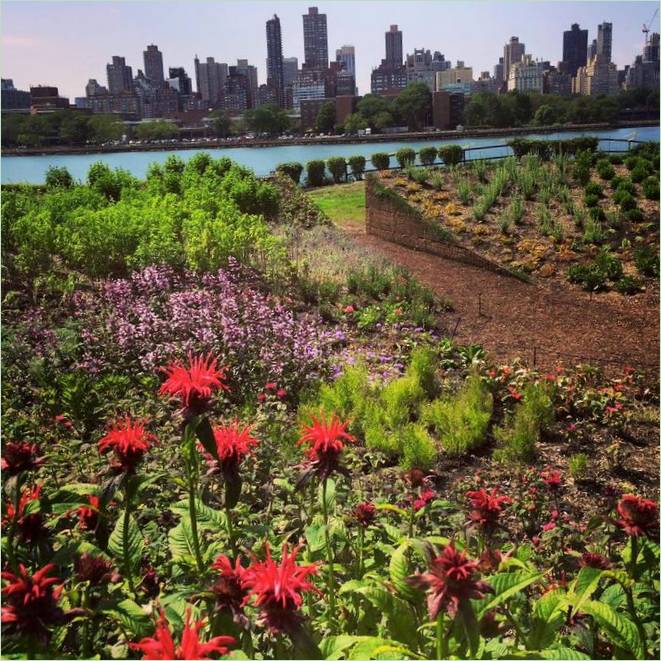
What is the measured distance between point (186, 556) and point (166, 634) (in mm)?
813

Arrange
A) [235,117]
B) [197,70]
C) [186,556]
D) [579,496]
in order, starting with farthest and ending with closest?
[235,117] → [197,70] → [579,496] → [186,556]

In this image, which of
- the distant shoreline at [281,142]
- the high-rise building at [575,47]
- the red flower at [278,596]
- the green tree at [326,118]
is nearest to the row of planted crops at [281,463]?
the red flower at [278,596]

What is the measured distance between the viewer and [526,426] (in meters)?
3.63

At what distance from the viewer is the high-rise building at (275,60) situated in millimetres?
3600

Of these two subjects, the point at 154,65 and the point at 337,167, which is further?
the point at 337,167

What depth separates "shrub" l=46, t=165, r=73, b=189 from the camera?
29.1 ft

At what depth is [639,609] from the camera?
1.95 m

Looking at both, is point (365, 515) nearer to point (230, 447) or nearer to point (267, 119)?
point (230, 447)

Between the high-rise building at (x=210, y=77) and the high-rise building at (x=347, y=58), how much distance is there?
757mm

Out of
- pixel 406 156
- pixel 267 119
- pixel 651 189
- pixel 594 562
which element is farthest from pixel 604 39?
pixel 406 156

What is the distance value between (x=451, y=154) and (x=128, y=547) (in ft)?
39.7

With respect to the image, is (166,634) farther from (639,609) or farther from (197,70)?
(197,70)

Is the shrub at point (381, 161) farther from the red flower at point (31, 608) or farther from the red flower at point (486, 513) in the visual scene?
the red flower at point (31, 608)

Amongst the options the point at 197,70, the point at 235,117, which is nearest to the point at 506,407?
the point at 197,70
